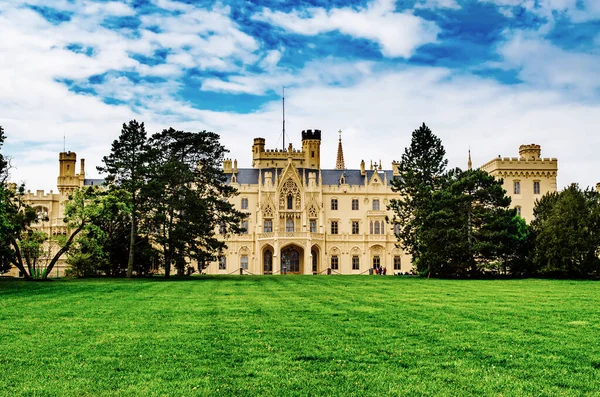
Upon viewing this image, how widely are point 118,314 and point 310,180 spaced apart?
2580 inches

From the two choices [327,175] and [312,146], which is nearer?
[327,175]

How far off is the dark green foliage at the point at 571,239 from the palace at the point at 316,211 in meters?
26.7

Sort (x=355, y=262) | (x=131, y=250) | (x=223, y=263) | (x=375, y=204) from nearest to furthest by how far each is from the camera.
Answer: (x=131, y=250) < (x=223, y=263) < (x=355, y=262) < (x=375, y=204)

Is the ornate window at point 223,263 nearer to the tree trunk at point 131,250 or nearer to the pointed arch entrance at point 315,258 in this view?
the pointed arch entrance at point 315,258

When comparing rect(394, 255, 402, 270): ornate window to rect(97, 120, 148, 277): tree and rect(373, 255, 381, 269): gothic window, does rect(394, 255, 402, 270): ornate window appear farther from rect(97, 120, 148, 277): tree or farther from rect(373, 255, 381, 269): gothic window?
rect(97, 120, 148, 277): tree

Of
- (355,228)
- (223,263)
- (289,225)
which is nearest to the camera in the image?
(223,263)

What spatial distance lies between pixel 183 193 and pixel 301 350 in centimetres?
4079

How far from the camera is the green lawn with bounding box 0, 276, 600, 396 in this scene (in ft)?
35.6

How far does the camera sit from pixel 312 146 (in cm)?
9556

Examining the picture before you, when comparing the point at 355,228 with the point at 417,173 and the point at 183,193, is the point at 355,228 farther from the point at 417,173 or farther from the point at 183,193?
the point at 183,193

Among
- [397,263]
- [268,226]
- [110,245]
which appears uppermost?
[268,226]

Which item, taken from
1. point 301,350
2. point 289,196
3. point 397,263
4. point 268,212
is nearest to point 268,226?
point 268,212

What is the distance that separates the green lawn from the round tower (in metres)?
72.1

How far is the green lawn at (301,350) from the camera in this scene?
10.8 meters
